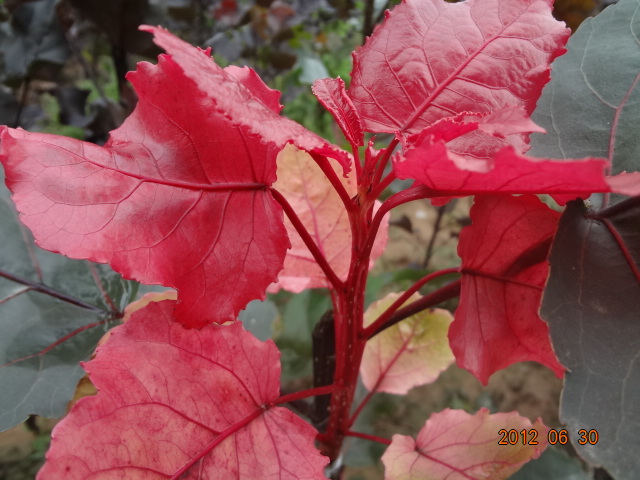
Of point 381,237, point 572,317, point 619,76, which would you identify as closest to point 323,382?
point 381,237

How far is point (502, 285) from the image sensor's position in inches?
17.9

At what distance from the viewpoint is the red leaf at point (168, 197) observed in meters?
0.35

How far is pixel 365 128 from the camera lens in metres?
0.39

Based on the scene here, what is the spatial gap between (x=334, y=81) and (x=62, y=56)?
0.85 meters

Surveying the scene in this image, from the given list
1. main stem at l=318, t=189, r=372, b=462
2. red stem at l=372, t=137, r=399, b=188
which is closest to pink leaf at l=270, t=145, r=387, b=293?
main stem at l=318, t=189, r=372, b=462

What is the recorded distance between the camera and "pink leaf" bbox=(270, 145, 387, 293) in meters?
0.58

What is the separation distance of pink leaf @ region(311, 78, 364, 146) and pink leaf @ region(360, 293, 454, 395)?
13.9 inches

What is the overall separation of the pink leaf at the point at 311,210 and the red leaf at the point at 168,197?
0.60 ft

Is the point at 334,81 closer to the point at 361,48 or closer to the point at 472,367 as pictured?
the point at 361,48

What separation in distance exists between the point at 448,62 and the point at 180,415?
34 centimetres

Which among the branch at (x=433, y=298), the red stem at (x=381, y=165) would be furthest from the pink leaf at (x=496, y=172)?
the branch at (x=433, y=298)

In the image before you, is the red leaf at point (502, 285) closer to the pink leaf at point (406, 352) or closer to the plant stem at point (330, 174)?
the plant stem at point (330, 174)

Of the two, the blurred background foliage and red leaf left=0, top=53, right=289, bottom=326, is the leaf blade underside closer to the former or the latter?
red leaf left=0, top=53, right=289, bottom=326

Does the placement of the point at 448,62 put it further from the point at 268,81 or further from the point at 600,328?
the point at 268,81
